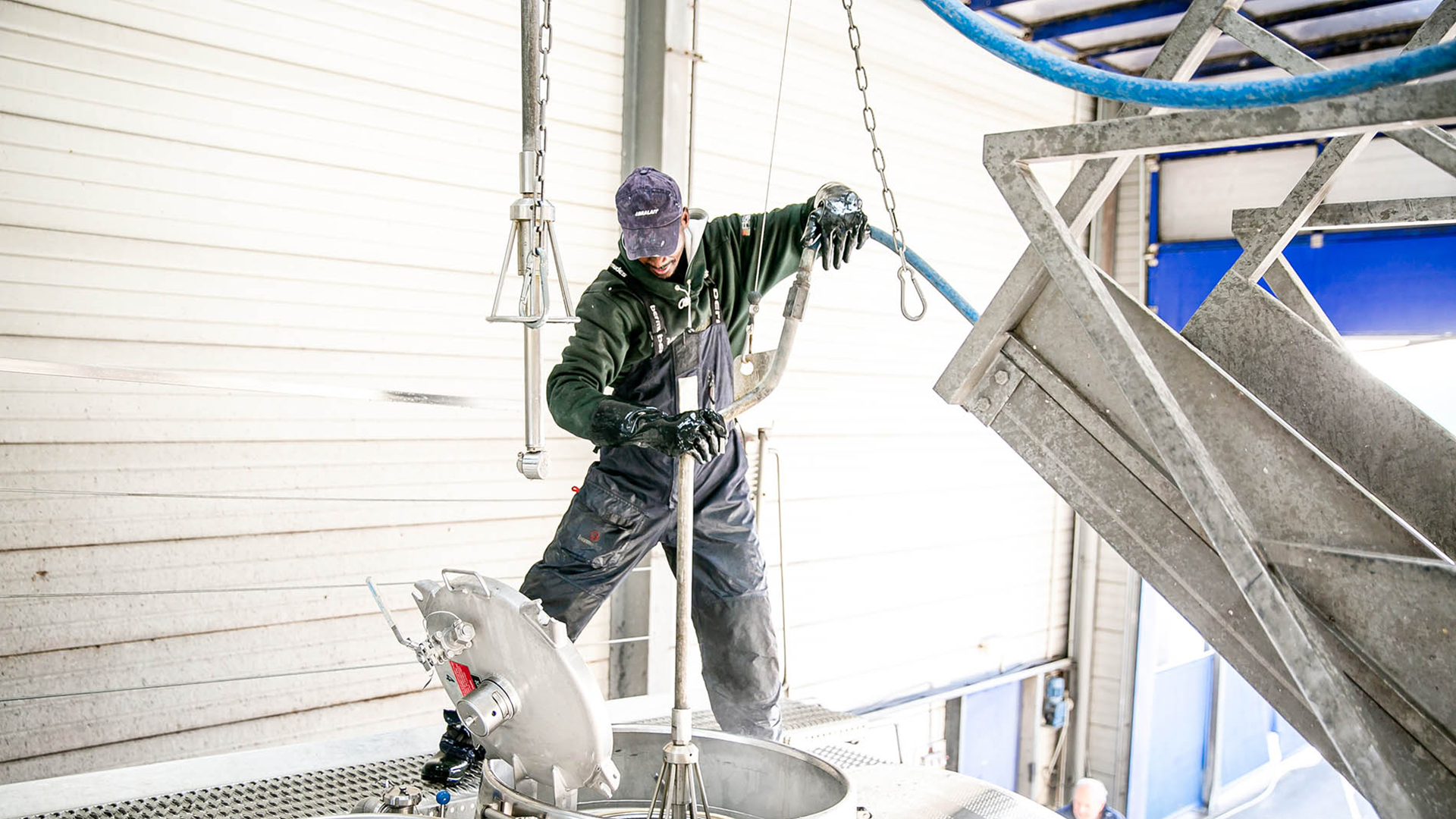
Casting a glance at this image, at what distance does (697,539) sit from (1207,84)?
6.27ft

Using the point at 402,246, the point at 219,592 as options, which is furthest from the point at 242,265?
the point at 219,592

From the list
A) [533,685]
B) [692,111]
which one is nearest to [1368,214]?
[533,685]

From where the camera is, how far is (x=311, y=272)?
3.73 m

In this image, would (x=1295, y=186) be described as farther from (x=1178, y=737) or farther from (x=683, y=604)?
(x=1178, y=737)

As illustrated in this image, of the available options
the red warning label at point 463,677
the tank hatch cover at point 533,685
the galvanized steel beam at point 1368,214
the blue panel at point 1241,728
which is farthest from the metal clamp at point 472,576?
the blue panel at point 1241,728

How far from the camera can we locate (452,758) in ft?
8.11

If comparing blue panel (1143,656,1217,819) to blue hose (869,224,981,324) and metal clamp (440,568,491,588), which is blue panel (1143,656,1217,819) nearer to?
blue hose (869,224,981,324)

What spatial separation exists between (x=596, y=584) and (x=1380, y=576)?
6.43 feet

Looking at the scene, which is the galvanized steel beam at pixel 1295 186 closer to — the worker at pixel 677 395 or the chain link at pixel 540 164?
the worker at pixel 677 395

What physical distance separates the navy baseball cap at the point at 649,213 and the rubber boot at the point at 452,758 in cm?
120

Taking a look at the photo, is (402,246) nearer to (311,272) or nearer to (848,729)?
(311,272)

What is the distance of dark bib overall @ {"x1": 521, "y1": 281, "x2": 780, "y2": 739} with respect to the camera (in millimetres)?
2859

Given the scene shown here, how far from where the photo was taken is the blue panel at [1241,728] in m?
8.27

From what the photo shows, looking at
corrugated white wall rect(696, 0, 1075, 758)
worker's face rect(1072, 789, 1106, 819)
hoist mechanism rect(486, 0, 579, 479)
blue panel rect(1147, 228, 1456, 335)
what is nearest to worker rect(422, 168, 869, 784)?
hoist mechanism rect(486, 0, 579, 479)
